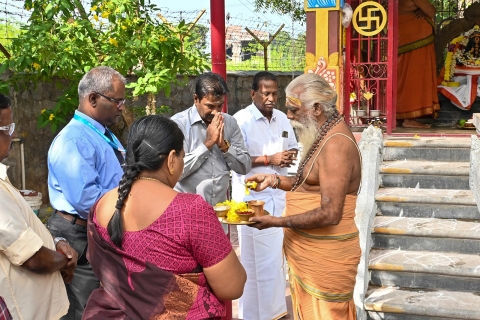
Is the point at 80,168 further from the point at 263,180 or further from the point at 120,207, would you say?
the point at 263,180

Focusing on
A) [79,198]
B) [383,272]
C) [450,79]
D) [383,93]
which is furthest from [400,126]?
[79,198]

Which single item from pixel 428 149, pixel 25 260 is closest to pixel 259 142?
pixel 428 149

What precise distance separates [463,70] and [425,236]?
15.0 ft

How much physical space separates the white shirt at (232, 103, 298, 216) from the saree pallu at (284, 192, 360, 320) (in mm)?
1719

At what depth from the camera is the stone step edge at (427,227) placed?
5.73 metres

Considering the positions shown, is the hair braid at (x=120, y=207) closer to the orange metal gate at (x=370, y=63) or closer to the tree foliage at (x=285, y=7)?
the orange metal gate at (x=370, y=63)

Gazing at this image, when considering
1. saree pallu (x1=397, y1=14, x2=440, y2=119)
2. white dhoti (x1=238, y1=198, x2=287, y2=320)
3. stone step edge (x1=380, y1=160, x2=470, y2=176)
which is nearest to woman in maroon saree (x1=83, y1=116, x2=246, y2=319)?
white dhoti (x1=238, y1=198, x2=287, y2=320)

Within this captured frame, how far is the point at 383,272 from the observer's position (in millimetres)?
5566

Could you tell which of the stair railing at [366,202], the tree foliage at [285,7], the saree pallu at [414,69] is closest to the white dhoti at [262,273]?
the stair railing at [366,202]

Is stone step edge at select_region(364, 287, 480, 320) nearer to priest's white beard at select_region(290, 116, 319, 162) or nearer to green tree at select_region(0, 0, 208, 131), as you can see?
priest's white beard at select_region(290, 116, 319, 162)

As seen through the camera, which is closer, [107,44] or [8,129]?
[8,129]

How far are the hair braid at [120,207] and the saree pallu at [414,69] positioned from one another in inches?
261

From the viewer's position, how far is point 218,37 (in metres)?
5.84

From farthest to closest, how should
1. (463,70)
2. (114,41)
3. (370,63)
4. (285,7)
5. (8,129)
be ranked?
(285,7), (463,70), (370,63), (114,41), (8,129)
